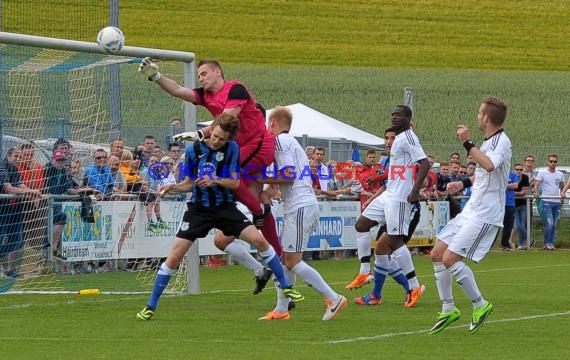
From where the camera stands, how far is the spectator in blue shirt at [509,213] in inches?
1112

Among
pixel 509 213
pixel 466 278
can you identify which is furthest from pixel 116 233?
pixel 509 213

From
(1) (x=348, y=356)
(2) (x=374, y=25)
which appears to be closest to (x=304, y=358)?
(1) (x=348, y=356)

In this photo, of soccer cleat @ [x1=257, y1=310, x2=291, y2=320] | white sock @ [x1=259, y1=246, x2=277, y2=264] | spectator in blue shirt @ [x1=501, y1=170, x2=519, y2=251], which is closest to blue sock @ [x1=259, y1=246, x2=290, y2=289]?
white sock @ [x1=259, y1=246, x2=277, y2=264]

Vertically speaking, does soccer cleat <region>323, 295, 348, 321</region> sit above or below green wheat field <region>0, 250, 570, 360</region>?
above

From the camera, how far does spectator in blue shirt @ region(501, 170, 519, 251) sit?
92.6 ft

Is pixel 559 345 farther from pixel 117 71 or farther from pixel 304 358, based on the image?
pixel 117 71

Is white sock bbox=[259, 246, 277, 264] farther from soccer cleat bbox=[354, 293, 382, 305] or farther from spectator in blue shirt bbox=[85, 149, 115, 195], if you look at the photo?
spectator in blue shirt bbox=[85, 149, 115, 195]

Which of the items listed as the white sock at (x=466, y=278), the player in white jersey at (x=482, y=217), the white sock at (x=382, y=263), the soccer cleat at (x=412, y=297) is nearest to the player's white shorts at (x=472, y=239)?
the player in white jersey at (x=482, y=217)

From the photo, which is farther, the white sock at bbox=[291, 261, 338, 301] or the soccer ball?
the soccer ball

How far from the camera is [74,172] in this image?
1720 centimetres

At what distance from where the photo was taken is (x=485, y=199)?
11289 millimetres

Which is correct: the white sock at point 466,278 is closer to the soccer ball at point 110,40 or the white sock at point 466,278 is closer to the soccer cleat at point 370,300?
the soccer cleat at point 370,300

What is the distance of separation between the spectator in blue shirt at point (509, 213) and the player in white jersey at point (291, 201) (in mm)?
15718

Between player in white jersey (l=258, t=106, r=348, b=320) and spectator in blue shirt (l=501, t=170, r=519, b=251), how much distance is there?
15718 millimetres
